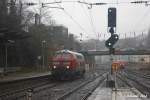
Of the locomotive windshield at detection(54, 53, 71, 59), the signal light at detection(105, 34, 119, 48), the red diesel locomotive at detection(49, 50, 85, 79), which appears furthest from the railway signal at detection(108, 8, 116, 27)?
the locomotive windshield at detection(54, 53, 71, 59)

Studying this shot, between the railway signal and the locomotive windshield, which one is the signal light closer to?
the railway signal

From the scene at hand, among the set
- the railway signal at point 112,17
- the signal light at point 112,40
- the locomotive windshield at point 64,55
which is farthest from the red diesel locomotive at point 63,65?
the railway signal at point 112,17

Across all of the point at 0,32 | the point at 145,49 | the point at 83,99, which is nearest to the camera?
the point at 83,99

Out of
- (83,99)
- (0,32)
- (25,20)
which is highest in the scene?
(25,20)

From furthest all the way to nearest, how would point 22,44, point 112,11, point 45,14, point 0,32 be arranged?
point 45,14 < point 22,44 < point 0,32 < point 112,11

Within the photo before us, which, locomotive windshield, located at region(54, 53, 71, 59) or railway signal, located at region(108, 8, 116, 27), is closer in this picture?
railway signal, located at region(108, 8, 116, 27)

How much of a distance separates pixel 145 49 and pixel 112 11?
9533 centimetres

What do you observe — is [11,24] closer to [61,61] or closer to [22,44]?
[22,44]

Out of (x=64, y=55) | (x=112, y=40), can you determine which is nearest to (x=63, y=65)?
(x=64, y=55)

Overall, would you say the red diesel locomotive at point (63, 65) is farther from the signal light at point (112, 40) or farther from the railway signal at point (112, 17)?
the railway signal at point (112, 17)

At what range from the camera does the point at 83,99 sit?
20.5 metres

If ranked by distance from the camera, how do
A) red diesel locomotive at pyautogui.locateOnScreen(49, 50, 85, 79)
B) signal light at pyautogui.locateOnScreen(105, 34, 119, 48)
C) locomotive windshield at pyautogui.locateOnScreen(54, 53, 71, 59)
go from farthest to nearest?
1. locomotive windshield at pyautogui.locateOnScreen(54, 53, 71, 59)
2. red diesel locomotive at pyautogui.locateOnScreen(49, 50, 85, 79)
3. signal light at pyautogui.locateOnScreen(105, 34, 119, 48)

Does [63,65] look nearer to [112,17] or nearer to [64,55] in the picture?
[64,55]

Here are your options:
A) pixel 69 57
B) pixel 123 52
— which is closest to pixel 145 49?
pixel 123 52
